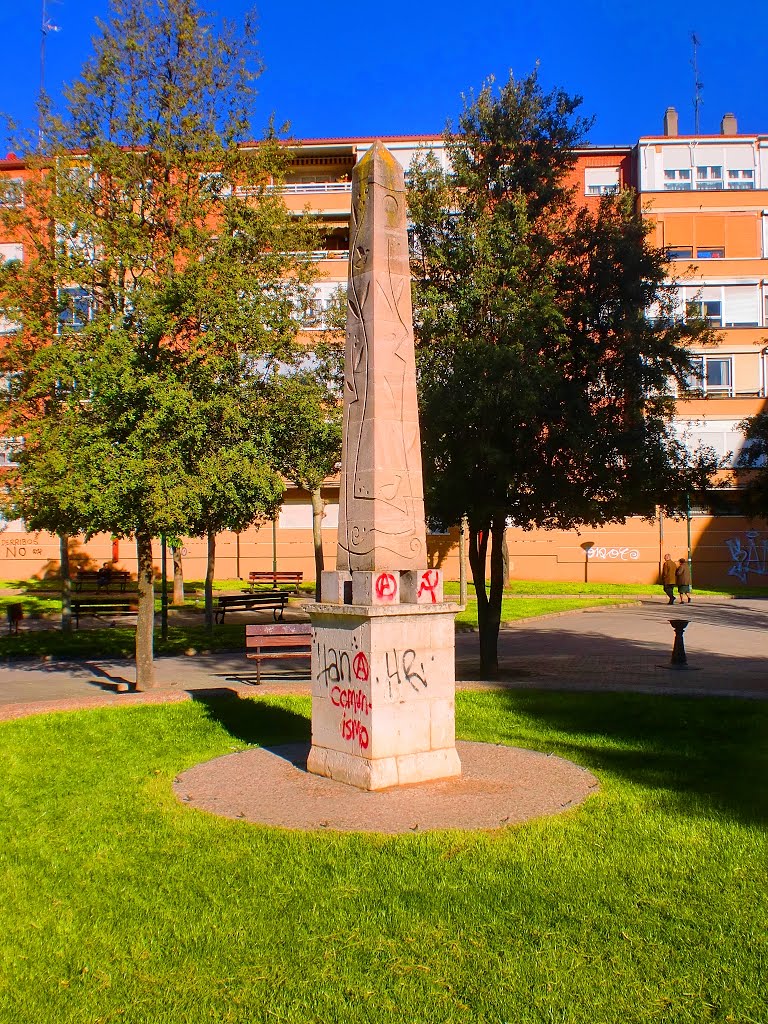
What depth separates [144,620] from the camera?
12633mm

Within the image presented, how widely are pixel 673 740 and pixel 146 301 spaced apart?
24.4 feet

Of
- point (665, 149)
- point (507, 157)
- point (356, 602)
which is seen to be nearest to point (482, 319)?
point (507, 157)

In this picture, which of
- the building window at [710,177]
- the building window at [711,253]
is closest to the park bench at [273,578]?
the building window at [711,253]

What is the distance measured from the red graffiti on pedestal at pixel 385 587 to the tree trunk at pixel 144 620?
620 cm

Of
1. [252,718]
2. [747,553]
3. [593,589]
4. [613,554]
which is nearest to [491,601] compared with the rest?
[252,718]

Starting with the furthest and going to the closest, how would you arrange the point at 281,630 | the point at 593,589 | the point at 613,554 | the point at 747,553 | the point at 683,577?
the point at 747,553
the point at 613,554
the point at 593,589
the point at 683,577
the point at 281,630

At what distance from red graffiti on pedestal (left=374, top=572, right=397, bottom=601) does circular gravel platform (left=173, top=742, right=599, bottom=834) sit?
136 cm

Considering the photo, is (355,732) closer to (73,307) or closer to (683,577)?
(73,307)

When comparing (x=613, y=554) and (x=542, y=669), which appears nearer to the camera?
(x=542, y=669)

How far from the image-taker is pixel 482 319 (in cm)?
1351

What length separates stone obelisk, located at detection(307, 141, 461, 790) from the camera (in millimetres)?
6957

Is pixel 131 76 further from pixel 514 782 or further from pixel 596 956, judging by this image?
pixel 596 956

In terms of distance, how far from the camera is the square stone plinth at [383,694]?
6887 millimetres

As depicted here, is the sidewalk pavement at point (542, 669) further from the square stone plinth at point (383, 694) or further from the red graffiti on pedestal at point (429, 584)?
the red graffiti on pedestal at point (429, 584)
